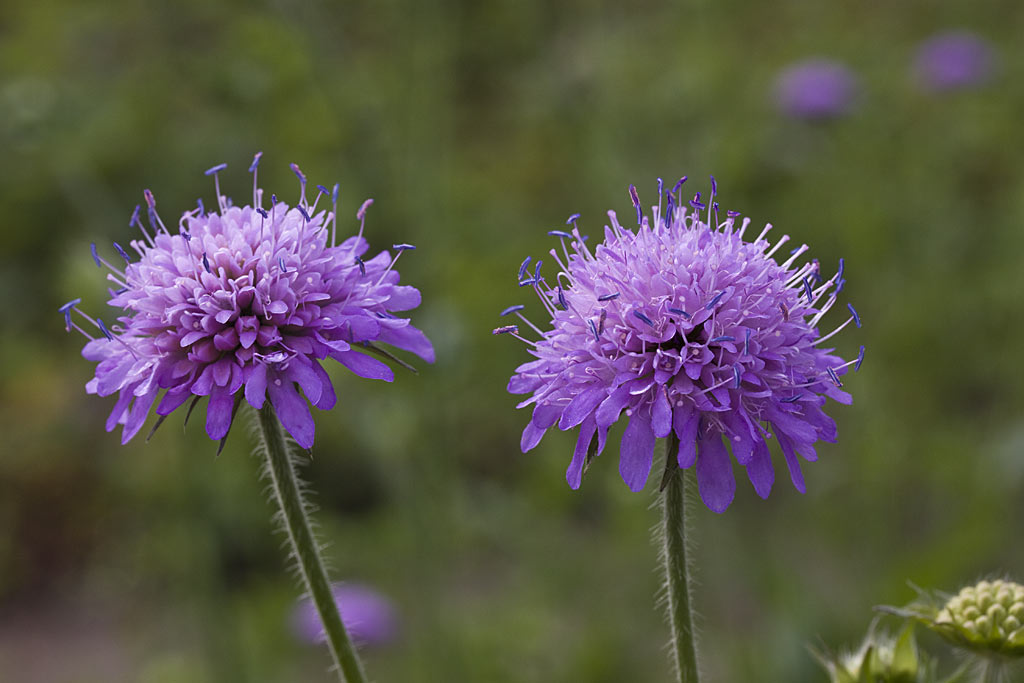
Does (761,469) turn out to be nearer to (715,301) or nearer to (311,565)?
(715,301)

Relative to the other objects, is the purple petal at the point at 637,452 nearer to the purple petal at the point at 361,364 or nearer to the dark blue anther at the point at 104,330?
the purple petal at the point at 361,364

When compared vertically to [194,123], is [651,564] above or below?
below

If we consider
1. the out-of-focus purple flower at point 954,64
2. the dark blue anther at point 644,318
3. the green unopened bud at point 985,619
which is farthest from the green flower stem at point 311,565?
the out-of-focus purple flower at point 954,64

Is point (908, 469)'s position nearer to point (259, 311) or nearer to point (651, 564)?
point (651, 564)

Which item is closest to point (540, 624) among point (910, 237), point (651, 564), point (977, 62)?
point (651, 564)

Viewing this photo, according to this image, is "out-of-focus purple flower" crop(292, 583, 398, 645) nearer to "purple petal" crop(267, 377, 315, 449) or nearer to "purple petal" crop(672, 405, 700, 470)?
"purple petal" crop(267, 377, 315, 449)

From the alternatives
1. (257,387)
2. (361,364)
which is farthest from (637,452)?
(257,387)
